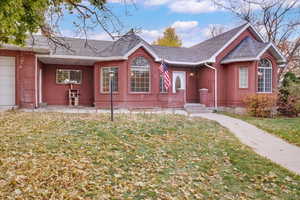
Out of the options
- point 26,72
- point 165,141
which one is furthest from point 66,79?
point 165,141

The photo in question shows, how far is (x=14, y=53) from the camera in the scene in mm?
11867

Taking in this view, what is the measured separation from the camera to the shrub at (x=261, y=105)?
1285cm

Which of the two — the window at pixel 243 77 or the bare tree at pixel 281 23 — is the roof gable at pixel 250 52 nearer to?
the window at pixel 243 77

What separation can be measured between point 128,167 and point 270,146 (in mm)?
4934

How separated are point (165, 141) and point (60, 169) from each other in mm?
3324

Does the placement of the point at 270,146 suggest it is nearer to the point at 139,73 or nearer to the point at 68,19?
the point at 68,19

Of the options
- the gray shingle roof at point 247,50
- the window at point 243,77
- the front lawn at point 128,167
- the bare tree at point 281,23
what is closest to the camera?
the front lawn at point 128,167

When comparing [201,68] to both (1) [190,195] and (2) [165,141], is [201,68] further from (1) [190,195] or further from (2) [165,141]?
(1) [190,195]

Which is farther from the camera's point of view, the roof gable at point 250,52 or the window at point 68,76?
the window at point 68,76

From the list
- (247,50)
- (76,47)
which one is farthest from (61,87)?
(247,50)

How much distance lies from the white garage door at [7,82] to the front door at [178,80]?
32.9 ft

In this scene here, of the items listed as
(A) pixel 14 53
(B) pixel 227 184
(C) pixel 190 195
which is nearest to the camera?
(C) pixel 190 195

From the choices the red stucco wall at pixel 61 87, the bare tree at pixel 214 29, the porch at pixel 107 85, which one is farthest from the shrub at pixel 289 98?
the bare tree at pixel 214 29

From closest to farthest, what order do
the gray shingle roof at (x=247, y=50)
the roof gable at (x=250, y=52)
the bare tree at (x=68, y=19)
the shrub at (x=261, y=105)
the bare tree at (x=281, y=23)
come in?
the bare tree at (x=68, y=19), the shrub at (x=261, y=105), the roof gable at (x=250, y=52), the gray shingle roof at (x=247, y=50), the bare tree at (x=281, y=23)
